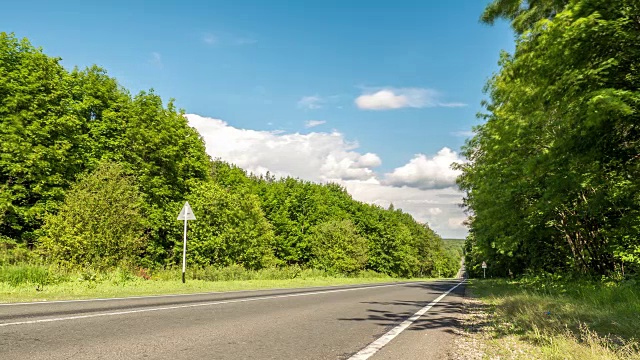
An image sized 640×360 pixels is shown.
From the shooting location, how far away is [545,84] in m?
7.47

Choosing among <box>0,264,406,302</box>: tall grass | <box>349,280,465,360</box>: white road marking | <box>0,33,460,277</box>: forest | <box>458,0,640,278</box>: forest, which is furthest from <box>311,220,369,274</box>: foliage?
<box>349,280,465,360</box>: white road marking

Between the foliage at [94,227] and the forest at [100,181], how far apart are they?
0.05m

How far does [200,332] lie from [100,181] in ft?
62.6

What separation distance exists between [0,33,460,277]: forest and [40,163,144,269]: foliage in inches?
2.1

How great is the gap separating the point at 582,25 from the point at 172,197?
108 feet

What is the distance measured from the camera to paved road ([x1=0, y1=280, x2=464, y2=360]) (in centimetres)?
476

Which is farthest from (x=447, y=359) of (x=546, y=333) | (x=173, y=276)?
(x=173, y=276)

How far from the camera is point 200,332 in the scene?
6.08 metres

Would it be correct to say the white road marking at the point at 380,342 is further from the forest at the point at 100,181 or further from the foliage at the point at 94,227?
the foliage at the point at 94,227

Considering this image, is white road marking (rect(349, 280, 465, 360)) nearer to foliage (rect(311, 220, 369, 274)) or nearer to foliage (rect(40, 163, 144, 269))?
foliage (rect(40, 163, 144, 269))

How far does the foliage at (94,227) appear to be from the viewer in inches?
801

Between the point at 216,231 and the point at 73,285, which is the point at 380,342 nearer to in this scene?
the point at 73,285

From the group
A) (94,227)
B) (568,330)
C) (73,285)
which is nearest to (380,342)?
(568,330)

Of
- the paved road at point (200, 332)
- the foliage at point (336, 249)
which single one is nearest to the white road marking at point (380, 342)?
the paved road at point (200, 332)
